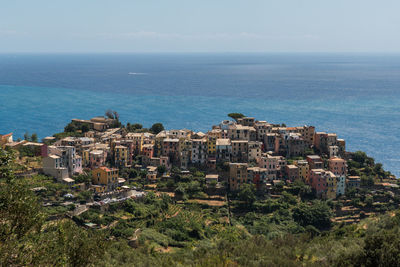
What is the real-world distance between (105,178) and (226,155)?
354 inches

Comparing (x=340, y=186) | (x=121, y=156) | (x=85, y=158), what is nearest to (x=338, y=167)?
(x=340, y=186)

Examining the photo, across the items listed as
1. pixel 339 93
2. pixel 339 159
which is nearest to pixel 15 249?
pixel 339 159

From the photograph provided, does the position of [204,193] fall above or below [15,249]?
below

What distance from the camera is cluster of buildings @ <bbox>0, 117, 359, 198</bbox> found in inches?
1126

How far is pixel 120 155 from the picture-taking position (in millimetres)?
31203

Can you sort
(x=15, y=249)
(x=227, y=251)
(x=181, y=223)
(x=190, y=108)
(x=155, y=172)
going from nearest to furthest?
(x=15, y=249) < (x=227, y=251) < (x=181, y=223) < (x=155, y=172) < (x=190, y=108)

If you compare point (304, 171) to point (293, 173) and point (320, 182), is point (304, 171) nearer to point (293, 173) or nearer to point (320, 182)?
point (293, 173)

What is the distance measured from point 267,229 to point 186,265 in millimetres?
8525

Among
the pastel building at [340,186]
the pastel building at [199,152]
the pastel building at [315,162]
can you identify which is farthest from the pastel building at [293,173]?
the pastel building at [199,152]

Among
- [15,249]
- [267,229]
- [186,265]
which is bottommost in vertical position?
[267,229]

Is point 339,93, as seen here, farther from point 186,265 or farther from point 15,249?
point 15,249

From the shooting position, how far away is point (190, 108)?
59.2m

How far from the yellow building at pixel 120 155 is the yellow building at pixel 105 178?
9.82 ft

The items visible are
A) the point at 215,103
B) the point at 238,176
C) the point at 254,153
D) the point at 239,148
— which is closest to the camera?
the point at 238,176
